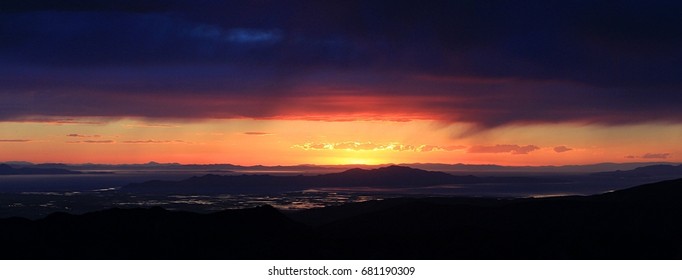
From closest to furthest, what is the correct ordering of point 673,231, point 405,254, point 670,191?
point 405,254, point 673,231, point 670,191

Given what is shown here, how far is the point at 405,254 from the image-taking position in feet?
109

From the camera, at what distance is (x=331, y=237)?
38.6 m

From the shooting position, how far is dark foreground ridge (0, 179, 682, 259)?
34.0 meters

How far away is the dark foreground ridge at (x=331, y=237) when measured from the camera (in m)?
34.0

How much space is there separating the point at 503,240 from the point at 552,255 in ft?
9.41

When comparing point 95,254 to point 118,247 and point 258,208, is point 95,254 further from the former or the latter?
point 258,208

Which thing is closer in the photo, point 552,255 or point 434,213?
point 552,255

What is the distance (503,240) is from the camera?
3581 centimetres

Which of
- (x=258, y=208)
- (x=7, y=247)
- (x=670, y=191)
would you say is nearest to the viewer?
(x=7, y=247)

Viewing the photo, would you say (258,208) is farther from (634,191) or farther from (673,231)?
(634,191)

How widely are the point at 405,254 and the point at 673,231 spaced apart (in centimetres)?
2074
